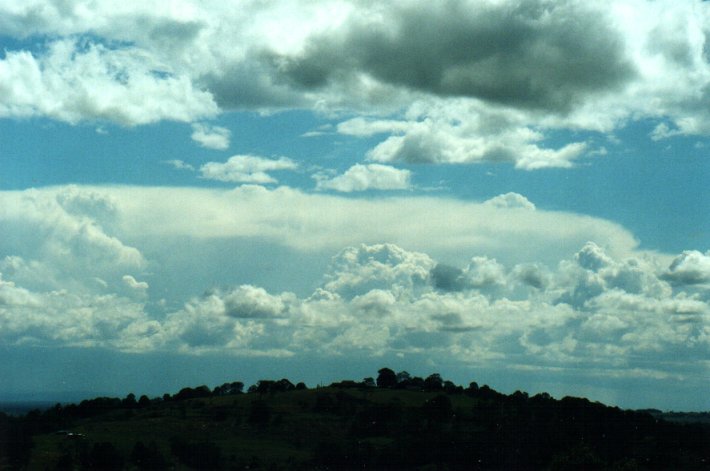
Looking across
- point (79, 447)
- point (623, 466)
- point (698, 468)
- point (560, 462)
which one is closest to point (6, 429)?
point (79, 447)

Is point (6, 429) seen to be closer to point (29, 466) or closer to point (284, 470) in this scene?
point (29, 466)

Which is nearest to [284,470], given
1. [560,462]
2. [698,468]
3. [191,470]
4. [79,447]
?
[191,470]

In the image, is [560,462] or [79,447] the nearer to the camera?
[560,462]

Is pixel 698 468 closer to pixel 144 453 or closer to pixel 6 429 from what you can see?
pixel 144 453

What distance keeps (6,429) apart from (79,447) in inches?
674

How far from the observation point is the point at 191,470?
19988 cm

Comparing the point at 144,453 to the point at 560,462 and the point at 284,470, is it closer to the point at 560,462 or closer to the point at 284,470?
the point at 284,470

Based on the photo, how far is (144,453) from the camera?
195000mm

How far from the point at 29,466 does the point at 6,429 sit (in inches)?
1056

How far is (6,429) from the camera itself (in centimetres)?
19612

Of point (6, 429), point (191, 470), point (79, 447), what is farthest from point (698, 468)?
point (6, 429)

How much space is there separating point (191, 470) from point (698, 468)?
117 m

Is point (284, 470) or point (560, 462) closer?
point (560, 462)

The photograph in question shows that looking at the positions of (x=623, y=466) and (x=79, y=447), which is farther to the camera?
(x=79, y=447)
